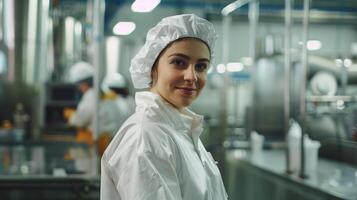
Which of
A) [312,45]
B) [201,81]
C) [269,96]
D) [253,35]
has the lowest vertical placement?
[269,96]

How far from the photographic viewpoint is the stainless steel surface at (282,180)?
6.18ft

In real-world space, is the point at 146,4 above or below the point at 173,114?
above

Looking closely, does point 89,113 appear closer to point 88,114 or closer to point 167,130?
point 88,114

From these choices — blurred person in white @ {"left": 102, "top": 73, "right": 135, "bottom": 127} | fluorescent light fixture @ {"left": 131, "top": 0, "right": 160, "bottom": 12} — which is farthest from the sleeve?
blurred person in white @ {"left": 102, "top": 73, "right": 135, "bottom": 127}

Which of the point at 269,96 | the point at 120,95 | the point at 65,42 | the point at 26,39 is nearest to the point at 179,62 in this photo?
the point at 120,95

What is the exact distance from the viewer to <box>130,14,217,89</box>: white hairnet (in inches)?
35.2

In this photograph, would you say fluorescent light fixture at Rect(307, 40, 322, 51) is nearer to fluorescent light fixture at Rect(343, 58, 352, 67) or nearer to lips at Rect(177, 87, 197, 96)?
fluorescent light fixture at Rect(343, 58, 352, 67)

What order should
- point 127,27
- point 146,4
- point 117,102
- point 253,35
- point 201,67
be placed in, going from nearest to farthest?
Result: point 201,67, point 146,4, point 127,27, point 117,102, point 253,35

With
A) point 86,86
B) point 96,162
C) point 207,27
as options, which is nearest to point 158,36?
point 207,27

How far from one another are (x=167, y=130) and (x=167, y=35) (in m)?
0.18

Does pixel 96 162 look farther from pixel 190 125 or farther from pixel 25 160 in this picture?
pixel 190 125

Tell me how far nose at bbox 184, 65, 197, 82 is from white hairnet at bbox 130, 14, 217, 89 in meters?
0.07

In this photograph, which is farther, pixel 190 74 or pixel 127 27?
pixel 127 27

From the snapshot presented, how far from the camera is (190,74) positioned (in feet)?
2.81
